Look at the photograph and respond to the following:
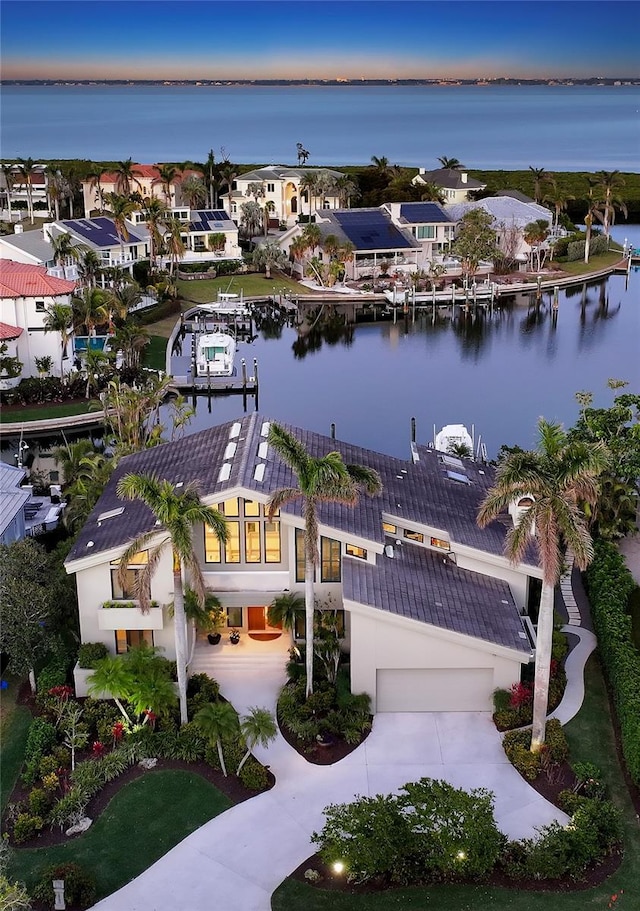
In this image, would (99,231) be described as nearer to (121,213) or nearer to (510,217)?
(121,213)

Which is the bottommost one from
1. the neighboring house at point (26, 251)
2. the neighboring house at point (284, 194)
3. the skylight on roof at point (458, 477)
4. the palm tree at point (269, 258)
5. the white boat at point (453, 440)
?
the white boat at point (453, 440)

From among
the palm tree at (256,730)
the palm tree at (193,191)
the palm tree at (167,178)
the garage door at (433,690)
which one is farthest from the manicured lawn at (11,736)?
the palm tree at (167,178)

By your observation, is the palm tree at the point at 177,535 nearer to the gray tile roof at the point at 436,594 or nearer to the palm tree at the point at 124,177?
the gray tile roof at the point at 436,594

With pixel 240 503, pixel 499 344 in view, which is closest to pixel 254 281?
A: pixel 499 344

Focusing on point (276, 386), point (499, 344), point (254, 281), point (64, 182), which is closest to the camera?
point (276, 386)

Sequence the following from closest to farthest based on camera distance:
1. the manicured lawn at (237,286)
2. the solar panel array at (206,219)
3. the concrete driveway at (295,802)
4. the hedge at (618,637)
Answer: the concrete driveway at (295,802)
the hedge at (618,637)
the manicured lawn at (237,286)
the solar panel array at (206,219)

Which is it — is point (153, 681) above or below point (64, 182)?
below

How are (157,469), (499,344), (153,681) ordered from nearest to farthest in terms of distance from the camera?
(153,681) < (157,469) < (499,344)

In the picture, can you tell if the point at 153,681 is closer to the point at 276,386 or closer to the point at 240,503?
the point at 240,503
